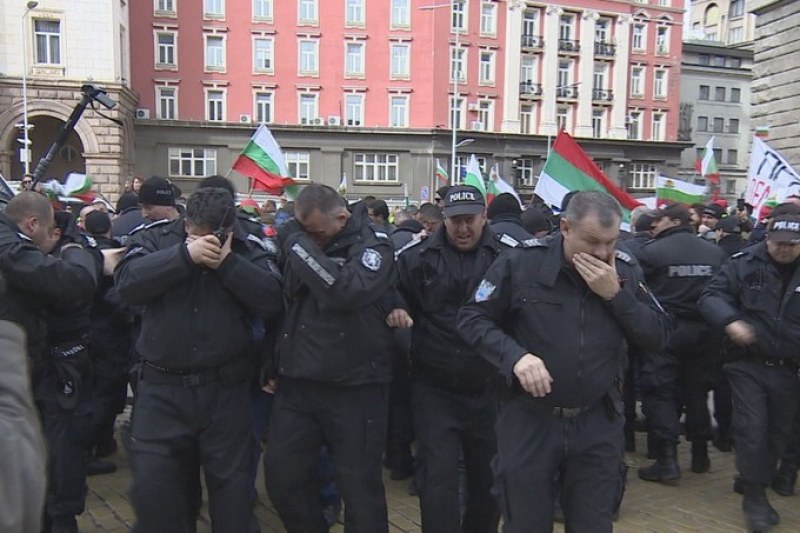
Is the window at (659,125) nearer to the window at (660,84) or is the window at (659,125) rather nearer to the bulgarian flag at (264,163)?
the window at (660,84)

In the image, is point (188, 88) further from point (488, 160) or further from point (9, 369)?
point (9, 369)

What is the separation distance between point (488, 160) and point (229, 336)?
40.6 m

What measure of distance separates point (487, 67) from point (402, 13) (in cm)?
636

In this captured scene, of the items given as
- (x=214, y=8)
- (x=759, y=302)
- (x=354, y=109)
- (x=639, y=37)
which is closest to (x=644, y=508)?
(x=759, y=302)

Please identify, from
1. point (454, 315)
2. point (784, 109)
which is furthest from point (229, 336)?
point (784, 109)

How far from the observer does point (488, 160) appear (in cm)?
4319

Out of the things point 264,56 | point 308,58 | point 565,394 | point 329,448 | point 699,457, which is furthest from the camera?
point 308,58

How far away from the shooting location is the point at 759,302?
4.79 m

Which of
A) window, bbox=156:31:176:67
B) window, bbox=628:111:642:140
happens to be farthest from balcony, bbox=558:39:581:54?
window, bbox=156:31:176:67

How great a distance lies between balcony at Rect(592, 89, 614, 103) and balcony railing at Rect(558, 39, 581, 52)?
308 cm

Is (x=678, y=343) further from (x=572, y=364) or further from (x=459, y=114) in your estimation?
(x=459, y=114)

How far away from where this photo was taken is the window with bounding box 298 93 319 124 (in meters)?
41.2

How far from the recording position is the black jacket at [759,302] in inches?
183

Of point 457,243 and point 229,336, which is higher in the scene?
point 457,243
